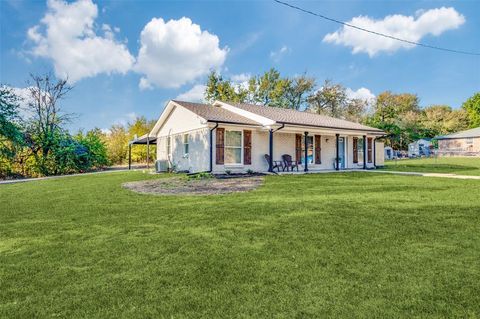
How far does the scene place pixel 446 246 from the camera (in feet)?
11.5

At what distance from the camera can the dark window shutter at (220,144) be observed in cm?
1384

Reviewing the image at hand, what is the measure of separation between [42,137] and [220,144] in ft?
49.3

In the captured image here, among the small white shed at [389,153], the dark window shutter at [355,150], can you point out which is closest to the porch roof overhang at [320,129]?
the dark window shutter at [355,150]

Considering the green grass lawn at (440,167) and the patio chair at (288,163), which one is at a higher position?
the patio chair at (288,163)

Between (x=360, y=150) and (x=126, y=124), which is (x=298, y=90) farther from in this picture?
(x=126, y=124)

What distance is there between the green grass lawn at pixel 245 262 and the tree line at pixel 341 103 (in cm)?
3218

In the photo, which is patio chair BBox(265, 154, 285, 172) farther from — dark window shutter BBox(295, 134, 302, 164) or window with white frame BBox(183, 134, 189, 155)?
window with white frame BBox(183, 134, 189, 155)

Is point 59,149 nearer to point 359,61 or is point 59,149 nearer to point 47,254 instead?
point 47,254

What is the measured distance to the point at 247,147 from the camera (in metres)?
14.7

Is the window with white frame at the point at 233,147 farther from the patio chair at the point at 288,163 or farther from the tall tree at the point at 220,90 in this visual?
the tall tree at the point at 220,90

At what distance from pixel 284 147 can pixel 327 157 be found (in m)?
3.63

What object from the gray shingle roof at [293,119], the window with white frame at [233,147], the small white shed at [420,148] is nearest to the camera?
the window with white frame at [233,147]

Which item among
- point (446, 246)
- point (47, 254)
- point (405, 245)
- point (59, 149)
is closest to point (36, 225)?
point (47, 254)

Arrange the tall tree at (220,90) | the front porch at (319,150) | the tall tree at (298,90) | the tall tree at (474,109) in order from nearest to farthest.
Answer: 1. the front porch at (319,150)
2. the tall tree at (220,90)
3. the tall tree at (298,90)
4. the tall tree at (474,109)
